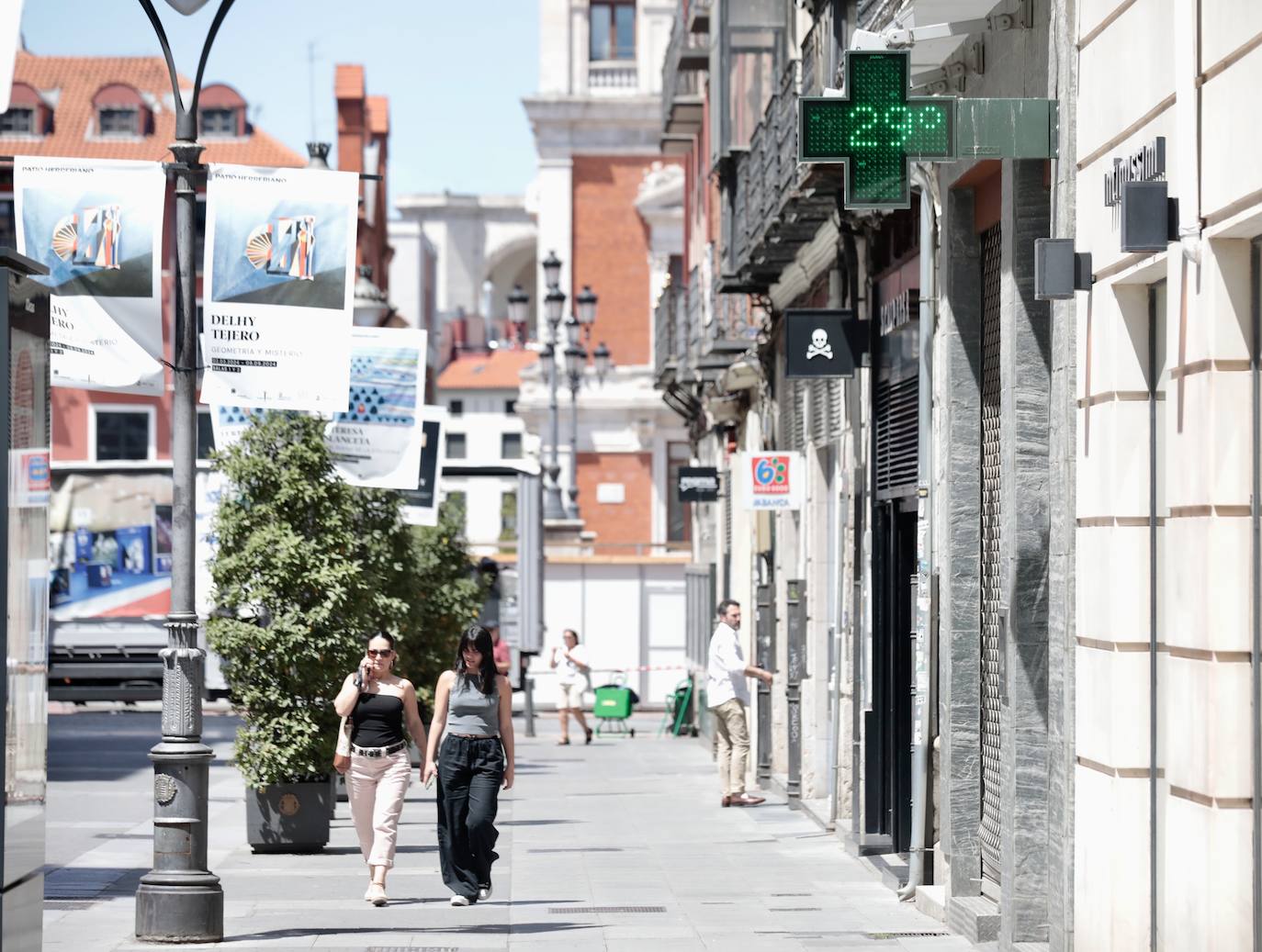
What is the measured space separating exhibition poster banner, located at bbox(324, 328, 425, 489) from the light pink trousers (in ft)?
14.3

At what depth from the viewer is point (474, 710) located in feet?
46.4

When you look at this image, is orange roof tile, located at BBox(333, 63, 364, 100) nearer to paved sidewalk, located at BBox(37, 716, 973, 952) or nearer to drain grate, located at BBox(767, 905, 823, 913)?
paved sidewalk, located at BBox(37, 716, 973, 952)

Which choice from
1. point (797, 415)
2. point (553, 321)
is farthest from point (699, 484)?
point (553, 321)

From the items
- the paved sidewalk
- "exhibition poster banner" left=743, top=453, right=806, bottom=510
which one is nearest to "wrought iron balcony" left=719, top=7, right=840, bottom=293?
"exhibition poster banner" left=743, top=453, right=806, bottom=510

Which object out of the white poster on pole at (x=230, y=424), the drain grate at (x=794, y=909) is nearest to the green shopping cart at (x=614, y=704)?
the white poster on pole at (x=230, y=424)

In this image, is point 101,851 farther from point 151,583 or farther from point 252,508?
point 151,583

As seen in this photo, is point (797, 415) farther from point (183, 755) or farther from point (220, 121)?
point (220, 121)

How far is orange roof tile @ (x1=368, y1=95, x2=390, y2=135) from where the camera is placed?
75312 millimetres

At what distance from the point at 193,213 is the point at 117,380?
1.06 m

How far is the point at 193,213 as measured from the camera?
12.7m

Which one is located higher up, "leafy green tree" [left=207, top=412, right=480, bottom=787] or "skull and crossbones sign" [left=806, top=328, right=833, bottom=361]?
"skull and crossbones sign" [left=806, top=328, right=833, bottom=361]

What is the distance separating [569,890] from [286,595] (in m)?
3.55

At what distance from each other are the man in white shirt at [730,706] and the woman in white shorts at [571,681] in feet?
40.1

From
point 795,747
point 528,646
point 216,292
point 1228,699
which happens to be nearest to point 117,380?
point 216,292
